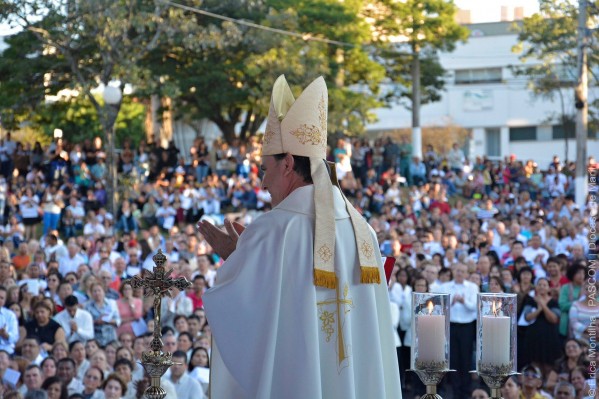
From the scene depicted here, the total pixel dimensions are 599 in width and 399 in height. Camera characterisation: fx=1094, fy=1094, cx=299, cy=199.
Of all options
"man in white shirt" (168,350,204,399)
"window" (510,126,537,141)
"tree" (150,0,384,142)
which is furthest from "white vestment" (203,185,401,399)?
"window" (510,126,537,141)

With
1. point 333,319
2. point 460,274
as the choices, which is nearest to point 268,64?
point 460,274

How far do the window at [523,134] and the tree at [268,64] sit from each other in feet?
61.1

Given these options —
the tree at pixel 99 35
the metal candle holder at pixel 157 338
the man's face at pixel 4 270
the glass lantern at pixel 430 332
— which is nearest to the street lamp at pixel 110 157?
the tree at pixel 99 35

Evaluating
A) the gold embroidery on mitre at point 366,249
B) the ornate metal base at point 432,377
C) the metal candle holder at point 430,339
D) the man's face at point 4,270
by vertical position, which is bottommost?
the man's face at point 4,270

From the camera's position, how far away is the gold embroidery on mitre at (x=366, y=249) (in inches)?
162

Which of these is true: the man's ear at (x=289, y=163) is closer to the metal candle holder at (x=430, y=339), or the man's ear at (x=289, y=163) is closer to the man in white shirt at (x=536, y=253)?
the metal candle holder at (x=430, y=339)

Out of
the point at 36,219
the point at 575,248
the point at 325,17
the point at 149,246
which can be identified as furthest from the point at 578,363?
the point at 325,17

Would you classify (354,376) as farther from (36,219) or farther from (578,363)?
(36,219)

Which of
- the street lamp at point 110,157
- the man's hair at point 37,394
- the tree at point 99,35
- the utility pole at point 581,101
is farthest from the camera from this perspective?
the utility pole at point 581,101

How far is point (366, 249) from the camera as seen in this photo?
4.14 meters

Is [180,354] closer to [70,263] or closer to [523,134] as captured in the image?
[70,263]

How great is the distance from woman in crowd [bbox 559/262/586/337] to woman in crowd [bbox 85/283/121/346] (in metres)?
4.37

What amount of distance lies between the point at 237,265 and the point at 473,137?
49.7 meters

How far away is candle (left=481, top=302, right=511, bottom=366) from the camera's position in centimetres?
372
